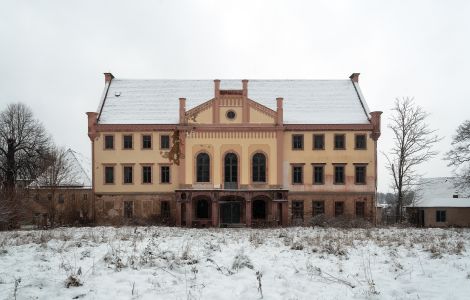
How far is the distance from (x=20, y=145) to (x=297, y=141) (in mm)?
25606

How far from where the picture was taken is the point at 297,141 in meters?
33.3

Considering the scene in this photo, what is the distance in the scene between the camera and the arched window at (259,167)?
3272 centimetres

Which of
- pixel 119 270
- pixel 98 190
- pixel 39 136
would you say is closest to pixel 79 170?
pixel 39 136

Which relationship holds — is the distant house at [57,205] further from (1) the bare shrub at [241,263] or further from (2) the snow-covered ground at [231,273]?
(1) the bare shrub at [241,263]

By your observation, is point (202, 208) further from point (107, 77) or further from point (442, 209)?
point (442, 209)

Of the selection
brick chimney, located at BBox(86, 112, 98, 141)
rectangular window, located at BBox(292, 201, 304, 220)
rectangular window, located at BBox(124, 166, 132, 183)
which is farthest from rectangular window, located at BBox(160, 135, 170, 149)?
rectangular window, located at BBox(292, 201, 304, 220)

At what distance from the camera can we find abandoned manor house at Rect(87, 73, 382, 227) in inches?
1280

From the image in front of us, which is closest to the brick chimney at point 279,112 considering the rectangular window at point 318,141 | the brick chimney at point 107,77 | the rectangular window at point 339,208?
the rectangular window at point 318,141

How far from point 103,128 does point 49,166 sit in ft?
16.8

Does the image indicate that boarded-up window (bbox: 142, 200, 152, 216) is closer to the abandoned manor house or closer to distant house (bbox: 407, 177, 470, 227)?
the abandoned manor house

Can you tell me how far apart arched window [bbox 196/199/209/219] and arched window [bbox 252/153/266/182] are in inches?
166

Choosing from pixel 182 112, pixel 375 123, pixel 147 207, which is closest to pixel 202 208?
pixel 147 207

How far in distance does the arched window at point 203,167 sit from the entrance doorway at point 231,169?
52.6 inches

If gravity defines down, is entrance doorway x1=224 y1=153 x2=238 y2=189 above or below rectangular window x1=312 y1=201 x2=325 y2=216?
above
